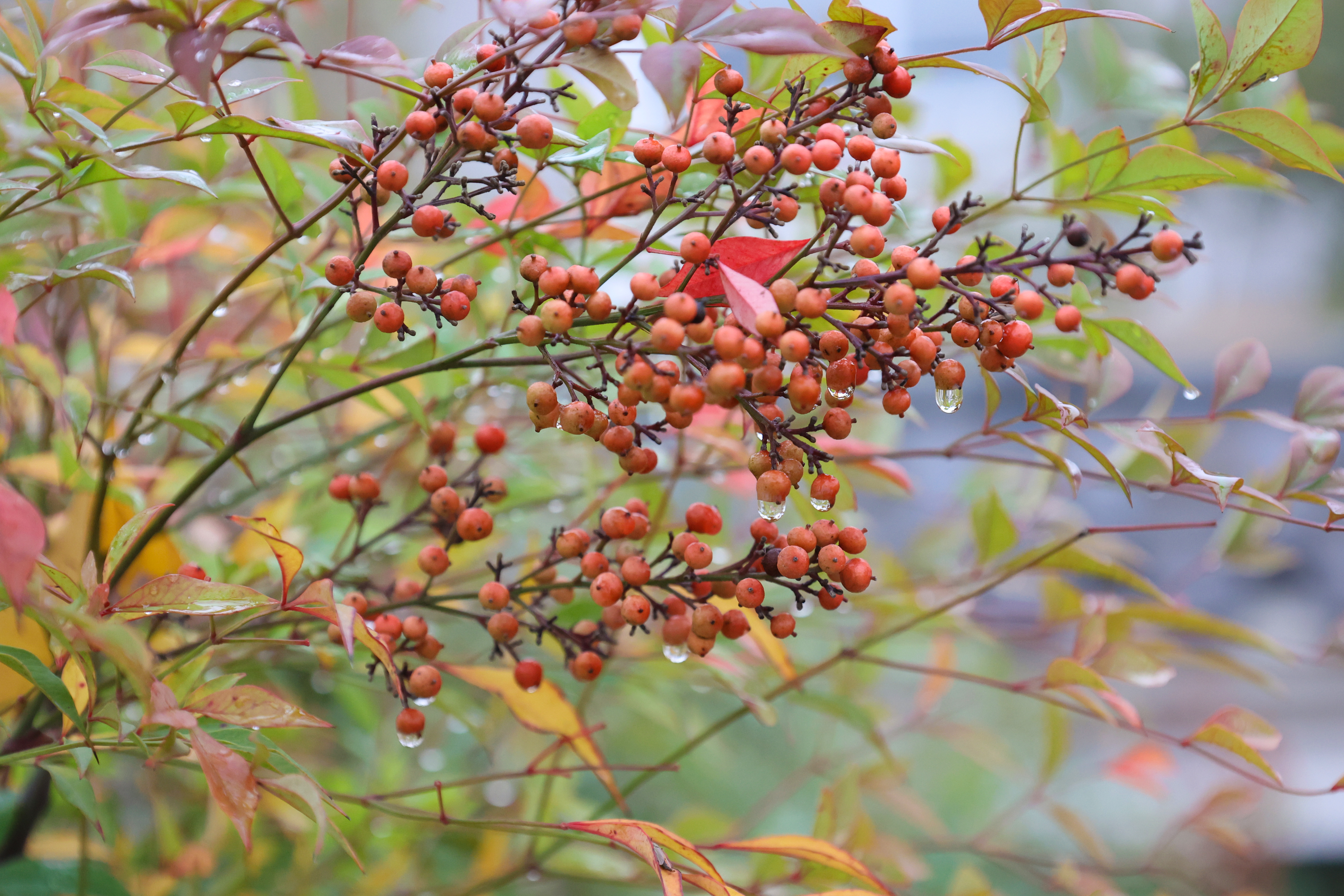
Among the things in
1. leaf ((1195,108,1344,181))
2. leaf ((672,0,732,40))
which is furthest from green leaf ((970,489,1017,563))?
leaf ((672,0,732,40))

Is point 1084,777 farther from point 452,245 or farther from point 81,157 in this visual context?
point 81,157

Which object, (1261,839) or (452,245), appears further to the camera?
(1261,839)

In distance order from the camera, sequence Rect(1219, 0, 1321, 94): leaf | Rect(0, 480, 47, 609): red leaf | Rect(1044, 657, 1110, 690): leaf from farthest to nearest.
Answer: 1. Rect(1044, 657, 1110, 690): leaf
2. Rect(1219, 0, 1321, 94): leaf
3. Rect(0, 480, 47, 609): red leaf

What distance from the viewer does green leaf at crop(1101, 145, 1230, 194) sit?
1.09ft

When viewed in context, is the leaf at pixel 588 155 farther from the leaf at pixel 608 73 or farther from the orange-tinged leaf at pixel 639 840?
the orange-tinged leaf at pixel 639 840

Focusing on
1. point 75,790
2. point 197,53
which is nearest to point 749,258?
point 197,53

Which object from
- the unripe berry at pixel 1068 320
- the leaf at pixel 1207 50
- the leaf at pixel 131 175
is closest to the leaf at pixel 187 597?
the leaf at pixel 131 175

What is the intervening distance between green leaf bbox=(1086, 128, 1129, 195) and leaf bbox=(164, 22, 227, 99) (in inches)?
11.8

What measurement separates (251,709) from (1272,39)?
1.29 ft

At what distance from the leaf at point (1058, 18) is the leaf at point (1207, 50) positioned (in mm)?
30

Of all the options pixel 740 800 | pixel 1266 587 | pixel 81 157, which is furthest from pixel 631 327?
pixel 1266 587

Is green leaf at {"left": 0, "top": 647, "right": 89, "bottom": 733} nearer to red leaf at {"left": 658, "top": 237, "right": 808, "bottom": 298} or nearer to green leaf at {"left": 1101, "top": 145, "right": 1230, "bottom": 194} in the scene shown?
red leaf at {"left": 658, "top": 237, "right": 808, "bottom": 298}

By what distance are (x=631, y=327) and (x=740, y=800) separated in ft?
3.69

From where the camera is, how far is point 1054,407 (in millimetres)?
311
